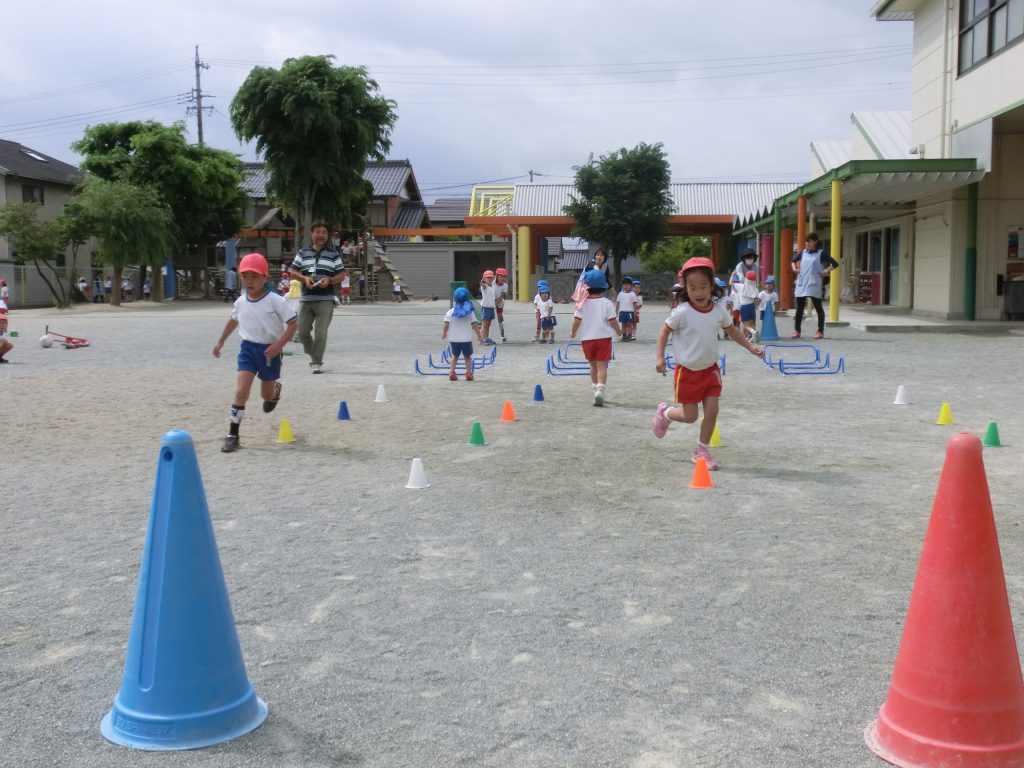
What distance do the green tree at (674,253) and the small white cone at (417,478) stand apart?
199 feet

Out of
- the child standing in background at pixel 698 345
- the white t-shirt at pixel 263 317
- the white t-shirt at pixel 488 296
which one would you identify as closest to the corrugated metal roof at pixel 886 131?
the white t-shirt at pixel 488 296

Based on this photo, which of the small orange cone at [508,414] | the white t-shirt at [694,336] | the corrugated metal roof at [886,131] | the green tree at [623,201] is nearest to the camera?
the white t-shirt at [694,336]

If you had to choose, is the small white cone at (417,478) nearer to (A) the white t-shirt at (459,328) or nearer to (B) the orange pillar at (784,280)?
(A) the white t-shirt at (459,328)

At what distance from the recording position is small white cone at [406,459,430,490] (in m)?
6.54

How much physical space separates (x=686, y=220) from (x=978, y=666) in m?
45.3

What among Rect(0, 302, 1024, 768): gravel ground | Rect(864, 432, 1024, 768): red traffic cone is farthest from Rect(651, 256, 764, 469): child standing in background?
Rect(864, 432, 1024, 768): red traffic cone

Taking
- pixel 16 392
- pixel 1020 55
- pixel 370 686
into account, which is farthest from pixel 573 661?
pixel 1020 55

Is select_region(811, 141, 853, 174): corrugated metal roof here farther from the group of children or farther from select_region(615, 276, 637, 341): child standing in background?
the group of children

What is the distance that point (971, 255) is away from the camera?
22781 millimetres

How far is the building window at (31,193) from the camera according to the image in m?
51.3

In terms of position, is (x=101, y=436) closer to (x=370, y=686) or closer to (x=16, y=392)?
(x=16, y=392)

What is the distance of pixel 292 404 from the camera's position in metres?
10.7

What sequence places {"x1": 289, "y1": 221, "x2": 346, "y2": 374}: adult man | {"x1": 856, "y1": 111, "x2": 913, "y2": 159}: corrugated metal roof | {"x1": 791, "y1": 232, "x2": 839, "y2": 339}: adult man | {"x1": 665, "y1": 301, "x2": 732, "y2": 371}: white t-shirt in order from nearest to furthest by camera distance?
{"x1": 665, "y1": 301, "x2": 732, "y2": 371}: white t-shirt < {"x1": 289, "y1": 221, "x2": 346, "y2": 374}: adult man < {"x1": 791, "y1": 232, "x2": 839, "y2": 339}: adult man < {"x1": 856, "y1": 111, "x2": 913, "y2": 159}: corrugated metal roof

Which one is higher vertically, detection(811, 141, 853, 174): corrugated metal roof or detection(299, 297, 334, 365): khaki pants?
detection(811, 141, 853, 174): corrugated metal roof
